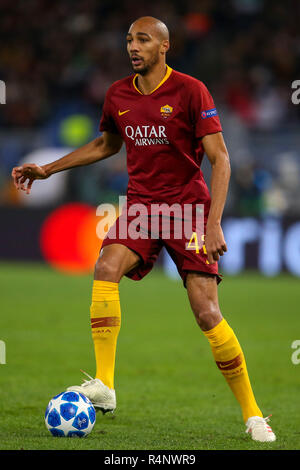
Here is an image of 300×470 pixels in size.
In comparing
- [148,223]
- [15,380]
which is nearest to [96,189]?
[15,380]

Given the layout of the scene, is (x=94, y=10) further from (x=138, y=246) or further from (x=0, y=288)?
(x=138, y=246)

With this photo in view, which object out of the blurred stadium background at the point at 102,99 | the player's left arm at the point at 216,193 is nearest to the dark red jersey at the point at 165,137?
the player's left arm at the point at 216,193

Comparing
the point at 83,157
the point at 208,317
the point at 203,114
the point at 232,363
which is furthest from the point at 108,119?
the point at 232,363

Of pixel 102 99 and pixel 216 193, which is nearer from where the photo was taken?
pixel 216 193

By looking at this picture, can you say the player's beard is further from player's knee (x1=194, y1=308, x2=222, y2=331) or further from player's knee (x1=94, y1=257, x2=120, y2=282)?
player's knee (x1=194, y1=308, x2=222, y2=331)

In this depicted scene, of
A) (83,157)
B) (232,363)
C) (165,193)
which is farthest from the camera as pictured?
(83,157)

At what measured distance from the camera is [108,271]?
15.6 ft

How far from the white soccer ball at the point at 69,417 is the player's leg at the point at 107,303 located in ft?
1.02

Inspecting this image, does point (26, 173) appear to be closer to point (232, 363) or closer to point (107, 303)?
point (107, 303)

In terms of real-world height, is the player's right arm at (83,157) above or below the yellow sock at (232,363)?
above

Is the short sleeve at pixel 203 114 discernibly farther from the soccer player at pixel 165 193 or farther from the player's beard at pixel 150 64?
the player's beard at pixel 150 64

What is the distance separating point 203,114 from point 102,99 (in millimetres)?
12439

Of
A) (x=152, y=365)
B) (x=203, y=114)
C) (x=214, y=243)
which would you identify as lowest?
(x=152, y=365)

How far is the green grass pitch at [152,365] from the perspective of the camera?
470 cm
